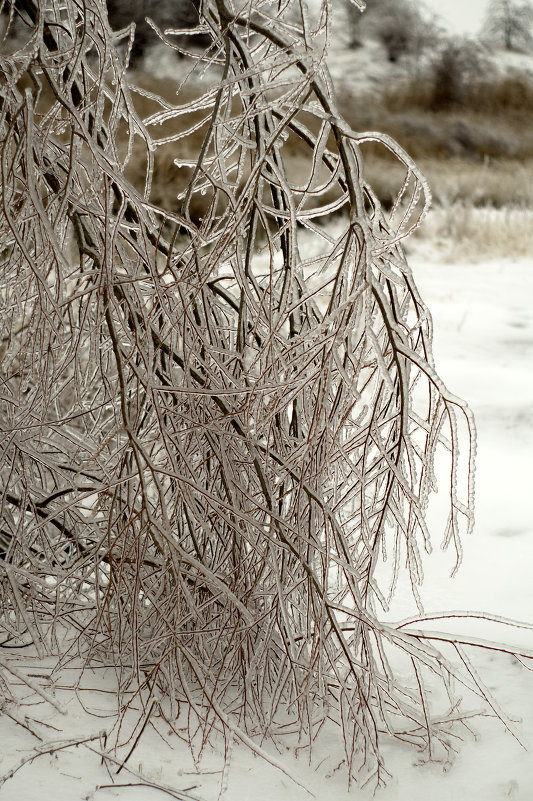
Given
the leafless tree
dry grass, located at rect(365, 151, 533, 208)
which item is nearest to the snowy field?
dry grass, located at rect(365, 151, 533, 208)

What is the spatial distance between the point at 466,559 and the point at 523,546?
0.22 m

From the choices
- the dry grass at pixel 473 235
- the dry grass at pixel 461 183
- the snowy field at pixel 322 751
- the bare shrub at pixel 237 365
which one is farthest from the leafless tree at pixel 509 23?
the bare shrub at pixel 237 365

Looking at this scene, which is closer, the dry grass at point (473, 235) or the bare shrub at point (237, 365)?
the bare shrub at point (237, 365)

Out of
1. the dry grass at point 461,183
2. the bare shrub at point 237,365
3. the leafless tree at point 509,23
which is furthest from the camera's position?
the leafless tree at point 509,23

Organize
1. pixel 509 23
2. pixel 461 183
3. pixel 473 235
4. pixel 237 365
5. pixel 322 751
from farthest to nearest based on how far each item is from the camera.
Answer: pixel 509 23 → pixel 461 183 → pixel 473 235 → pixel 322 751 → pixel 237 365

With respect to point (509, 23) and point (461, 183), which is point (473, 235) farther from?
point (509, 23)

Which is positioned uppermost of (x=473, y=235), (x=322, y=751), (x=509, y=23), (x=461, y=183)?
(x=509, y=23)

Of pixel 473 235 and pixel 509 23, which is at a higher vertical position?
pixel 509 23

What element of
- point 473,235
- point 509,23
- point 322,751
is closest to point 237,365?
point 322,751

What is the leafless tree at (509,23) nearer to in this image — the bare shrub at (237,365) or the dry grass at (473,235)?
the dry grass at (473,235)

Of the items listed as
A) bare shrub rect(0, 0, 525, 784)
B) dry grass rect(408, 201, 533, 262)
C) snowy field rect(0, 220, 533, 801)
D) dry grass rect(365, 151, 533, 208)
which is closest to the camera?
bare shrub rect(0, 0, 525, 784)

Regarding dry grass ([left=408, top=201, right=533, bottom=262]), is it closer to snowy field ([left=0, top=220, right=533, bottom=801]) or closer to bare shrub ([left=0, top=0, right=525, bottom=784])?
snowy field ([left=0, top=220, right=533, bottom=801])

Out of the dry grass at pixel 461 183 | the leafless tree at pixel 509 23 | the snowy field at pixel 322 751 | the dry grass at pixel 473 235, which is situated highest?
the leafless tree at pixel 509 23

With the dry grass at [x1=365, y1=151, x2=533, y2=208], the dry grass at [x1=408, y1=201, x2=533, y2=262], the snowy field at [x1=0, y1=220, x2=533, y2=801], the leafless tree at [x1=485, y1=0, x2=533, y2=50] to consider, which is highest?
the leafless tree at [x1=485, y1=0, x2=533, y2=50]
